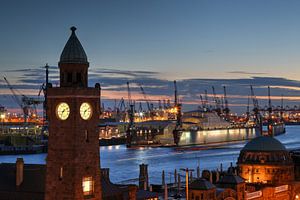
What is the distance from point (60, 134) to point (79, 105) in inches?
88.3

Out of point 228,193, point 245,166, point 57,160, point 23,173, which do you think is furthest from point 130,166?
point 57,160

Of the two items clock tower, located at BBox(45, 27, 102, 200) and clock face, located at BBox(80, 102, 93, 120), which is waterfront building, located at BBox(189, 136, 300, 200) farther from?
clock face, located at BBox(80, 102, 93, 120)

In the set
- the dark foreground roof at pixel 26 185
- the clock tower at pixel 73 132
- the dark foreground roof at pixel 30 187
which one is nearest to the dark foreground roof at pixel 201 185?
the dark foreground roof at pixel 30 187

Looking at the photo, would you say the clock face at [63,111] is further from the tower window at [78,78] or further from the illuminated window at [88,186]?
the illuminated window at [88,186]

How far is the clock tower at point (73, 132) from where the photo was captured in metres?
35.2

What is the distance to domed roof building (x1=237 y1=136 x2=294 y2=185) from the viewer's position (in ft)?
219

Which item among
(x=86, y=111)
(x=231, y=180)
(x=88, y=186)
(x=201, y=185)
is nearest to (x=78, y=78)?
(x=86, y=111)

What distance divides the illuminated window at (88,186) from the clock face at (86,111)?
4.02 m

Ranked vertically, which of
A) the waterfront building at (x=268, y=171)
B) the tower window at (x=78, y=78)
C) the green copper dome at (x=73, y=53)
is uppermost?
the green copper dome at (x=73, y=53)

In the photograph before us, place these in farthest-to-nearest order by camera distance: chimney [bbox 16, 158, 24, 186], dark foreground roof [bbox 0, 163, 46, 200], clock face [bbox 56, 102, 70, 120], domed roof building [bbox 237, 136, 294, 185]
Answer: domed roof building [bbox 237, 136, 294, 185], chimney [bbox 16, 158, 24, 186], dark foreground roof [bbox 0, 163, 46, 200], clock face [bbox 56, 102, 70, 120]

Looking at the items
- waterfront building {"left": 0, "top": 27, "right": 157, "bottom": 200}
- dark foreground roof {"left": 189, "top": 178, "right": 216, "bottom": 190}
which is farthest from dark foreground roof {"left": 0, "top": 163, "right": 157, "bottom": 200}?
dark foreground roof {"left": 189, "top": 178, "right": 216, "bottom": 190}

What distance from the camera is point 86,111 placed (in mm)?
36125

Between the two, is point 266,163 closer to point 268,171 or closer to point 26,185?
point 268,171

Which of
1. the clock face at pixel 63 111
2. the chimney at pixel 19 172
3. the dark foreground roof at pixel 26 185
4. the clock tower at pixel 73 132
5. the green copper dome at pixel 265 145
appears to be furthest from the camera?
the green copper dome at pixel 265 145
